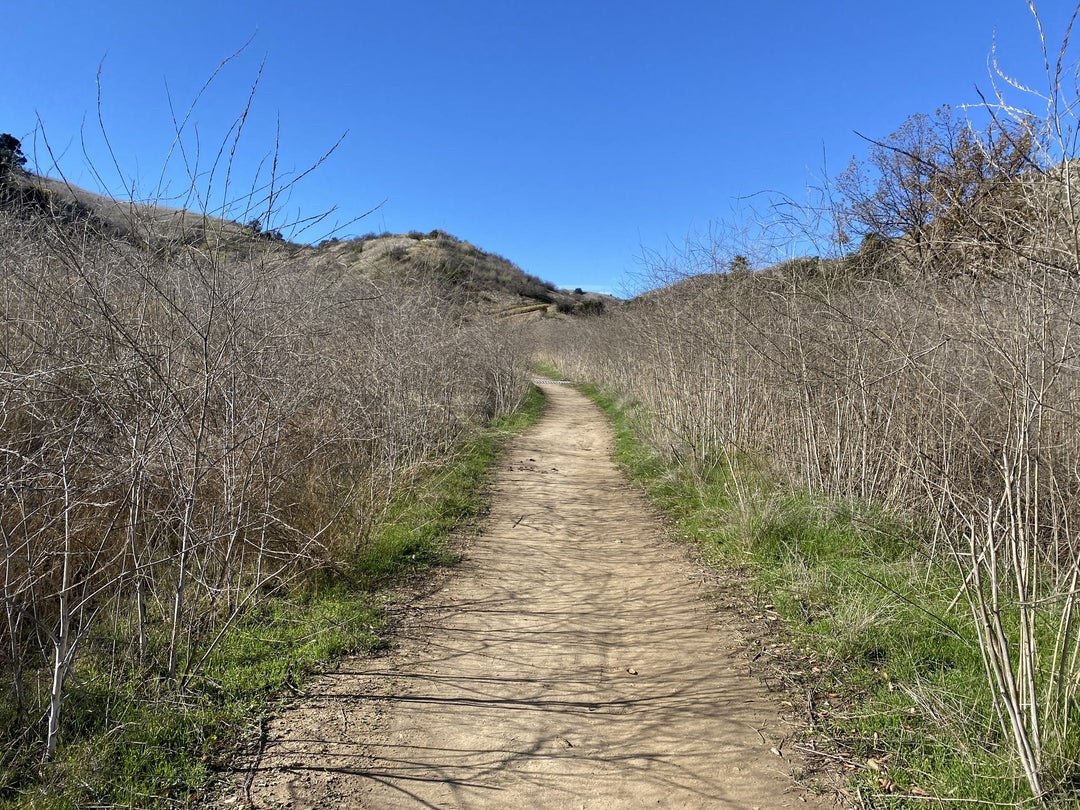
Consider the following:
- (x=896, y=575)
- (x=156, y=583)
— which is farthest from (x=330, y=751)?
(x=896, y=575)

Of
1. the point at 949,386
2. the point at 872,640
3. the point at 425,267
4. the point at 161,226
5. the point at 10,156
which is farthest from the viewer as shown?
the point at 425,267

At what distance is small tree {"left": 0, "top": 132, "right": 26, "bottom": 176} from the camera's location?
580cm

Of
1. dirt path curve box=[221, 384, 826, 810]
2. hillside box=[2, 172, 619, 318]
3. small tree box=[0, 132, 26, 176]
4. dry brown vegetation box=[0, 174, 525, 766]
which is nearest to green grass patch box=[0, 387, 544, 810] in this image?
dry brown vegetation box=[0, 174, 525, 766]

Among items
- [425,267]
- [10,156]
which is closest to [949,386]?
[10,156]

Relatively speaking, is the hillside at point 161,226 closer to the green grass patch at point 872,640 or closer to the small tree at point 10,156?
the small tree at point 10,156

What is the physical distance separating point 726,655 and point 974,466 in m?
2.89

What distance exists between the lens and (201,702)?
10.8 feet

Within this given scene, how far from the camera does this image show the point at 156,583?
4227mm

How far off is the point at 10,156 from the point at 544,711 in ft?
25.9

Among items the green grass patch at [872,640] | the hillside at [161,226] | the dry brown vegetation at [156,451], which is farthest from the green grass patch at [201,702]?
the green grass patch at [872,640]

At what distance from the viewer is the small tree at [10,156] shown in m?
5.80

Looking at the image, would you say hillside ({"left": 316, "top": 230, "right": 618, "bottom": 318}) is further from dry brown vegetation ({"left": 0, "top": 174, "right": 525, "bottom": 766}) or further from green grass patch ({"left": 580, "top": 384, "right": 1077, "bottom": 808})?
green grass patch ({"left": 580, "top": 384, "right": 1077, "bottom": 808})

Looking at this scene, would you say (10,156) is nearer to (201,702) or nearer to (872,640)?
(201,702)

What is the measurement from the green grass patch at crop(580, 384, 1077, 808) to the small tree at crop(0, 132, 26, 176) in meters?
6.83
